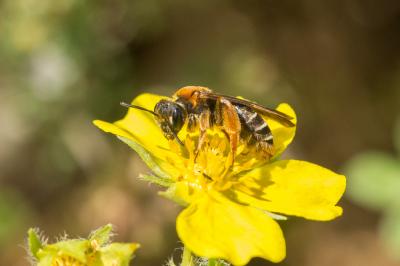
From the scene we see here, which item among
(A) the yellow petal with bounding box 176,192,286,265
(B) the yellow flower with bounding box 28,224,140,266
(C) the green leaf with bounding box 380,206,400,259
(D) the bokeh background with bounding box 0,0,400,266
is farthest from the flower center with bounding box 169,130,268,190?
(D) the bokeh background with bounding box 0,0,400,266

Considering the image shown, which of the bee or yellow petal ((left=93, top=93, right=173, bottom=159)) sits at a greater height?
the bee

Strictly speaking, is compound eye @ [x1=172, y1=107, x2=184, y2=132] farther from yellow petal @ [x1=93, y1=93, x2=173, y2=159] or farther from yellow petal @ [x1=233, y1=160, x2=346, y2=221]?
yellow petal @ [x1=233, y1=160, x2=346, y2=221]

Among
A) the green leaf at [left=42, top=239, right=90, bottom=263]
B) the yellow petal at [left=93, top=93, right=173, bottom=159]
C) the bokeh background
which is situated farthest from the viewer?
the bokeh background

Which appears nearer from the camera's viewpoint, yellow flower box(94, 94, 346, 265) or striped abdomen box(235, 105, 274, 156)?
yellow flower box(94, 94, 346, 265)

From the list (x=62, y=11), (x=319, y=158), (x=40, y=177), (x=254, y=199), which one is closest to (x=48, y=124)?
(x=40, y=177)

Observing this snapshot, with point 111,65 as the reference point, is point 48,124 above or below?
below

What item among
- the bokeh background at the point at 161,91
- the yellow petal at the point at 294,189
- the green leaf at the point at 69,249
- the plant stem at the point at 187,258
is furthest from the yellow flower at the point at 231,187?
the bokeh background at the point at 161,91

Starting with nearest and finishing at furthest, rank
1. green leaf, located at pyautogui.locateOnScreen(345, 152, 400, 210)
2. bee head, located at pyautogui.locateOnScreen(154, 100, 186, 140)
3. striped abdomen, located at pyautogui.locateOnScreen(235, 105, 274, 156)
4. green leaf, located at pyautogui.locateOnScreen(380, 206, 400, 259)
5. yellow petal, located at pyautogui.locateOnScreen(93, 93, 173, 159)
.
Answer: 1. bee head, located at pyautogui.locateOnScreen(154, 100, 186, 140)
2. striped abdomen, located at pyautogui.locateOnScreen(235, 105, 274, 156)
3. yellow petal, located at pyautogui.locateOnScreen(93, 93, 173, 159)
4. green leaf, located at pyautogui.locateOnScreen(380, 206, 400, 259)
5. green leaf, located at pyautogui.locateOnScreen(345, 152, 400, 210)

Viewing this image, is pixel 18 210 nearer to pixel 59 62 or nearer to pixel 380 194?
pixel 59 62
